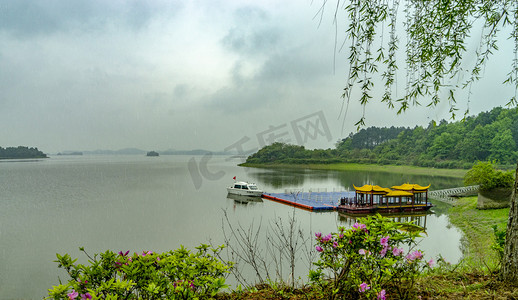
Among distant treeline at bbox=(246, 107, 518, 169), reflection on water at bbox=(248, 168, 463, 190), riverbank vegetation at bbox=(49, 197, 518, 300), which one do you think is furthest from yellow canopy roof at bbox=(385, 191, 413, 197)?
distant treeline at bbox=(246, 107, 518, 169)

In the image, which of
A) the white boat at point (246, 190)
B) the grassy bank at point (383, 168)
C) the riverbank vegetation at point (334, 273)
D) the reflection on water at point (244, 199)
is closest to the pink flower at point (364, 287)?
the riverbank vegetation at point (334, 273)

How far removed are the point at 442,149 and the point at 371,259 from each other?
207 ft

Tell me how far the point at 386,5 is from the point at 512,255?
213 cm

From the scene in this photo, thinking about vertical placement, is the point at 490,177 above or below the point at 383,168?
above

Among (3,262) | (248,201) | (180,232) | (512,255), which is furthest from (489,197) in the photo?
(3,262)

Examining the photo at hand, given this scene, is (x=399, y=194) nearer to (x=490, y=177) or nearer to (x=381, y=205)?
(x=381, y=205)

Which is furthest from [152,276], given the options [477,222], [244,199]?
[244,199]

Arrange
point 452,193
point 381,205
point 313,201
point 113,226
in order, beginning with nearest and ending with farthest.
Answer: point 113,226 → point 381,205 → point 313,201 → point 452,193

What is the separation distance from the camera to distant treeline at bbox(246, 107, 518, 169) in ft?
161

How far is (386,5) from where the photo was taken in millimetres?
2443

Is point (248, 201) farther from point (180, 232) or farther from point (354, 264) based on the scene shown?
point (354, 264)

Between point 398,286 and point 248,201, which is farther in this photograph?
point 248,201

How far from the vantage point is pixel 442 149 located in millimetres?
55031

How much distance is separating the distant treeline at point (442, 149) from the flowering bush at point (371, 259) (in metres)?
40.5
